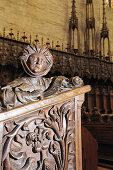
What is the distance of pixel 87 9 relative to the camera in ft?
26.0

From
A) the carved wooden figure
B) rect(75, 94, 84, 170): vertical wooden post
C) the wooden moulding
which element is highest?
the carved wooden figure

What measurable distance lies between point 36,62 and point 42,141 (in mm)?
435

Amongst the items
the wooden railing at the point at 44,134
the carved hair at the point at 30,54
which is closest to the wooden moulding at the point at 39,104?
the wooden railing at the point at 44,134

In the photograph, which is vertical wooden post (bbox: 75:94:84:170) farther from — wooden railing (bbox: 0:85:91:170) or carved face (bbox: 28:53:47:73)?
carved face (bbox: 28:53:47:73)

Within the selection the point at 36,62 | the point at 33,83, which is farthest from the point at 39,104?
the point at 36,62

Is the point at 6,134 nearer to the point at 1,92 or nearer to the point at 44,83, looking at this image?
the point at 1,92

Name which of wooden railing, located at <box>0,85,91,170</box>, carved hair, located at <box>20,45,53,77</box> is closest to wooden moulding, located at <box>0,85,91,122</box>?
wooden railing, located at <box>0,85,91,170</box>

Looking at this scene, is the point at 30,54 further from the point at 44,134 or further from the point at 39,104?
the point at 44,134

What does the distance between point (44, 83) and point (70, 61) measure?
5.11 meters

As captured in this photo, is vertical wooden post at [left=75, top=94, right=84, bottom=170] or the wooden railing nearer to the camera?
the wooden railing

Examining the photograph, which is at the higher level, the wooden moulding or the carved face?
the carved face

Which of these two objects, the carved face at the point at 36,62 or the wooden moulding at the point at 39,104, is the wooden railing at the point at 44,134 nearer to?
the wooden moulding at the point at 39,104

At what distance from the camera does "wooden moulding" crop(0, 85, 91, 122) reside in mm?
821

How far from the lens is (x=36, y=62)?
0.99 meters
